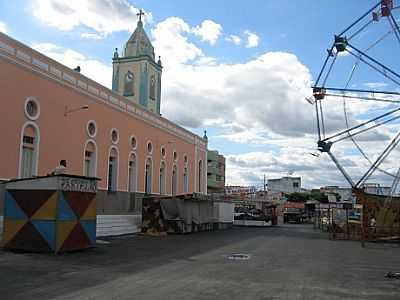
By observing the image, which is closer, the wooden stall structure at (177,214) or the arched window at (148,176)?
the wooden stall structure at (177,214)

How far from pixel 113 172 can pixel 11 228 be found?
17749 millimetres

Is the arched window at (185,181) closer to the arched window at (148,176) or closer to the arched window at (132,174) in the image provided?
the arched window at (148,176)

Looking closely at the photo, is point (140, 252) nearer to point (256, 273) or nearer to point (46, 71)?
point (256, 273)

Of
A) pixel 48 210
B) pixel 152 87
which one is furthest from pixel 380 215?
pixel 152 87

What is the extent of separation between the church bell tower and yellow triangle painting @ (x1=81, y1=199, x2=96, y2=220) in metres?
29.3

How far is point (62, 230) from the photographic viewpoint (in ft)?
48.5

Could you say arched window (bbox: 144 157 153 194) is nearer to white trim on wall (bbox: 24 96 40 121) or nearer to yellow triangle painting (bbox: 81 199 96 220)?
white trim on wall (bbox: 24 96 40 121)

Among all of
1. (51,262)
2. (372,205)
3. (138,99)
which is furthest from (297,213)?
(51,262)

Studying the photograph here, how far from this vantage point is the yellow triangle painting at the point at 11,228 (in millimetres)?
14875

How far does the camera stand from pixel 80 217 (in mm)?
15703

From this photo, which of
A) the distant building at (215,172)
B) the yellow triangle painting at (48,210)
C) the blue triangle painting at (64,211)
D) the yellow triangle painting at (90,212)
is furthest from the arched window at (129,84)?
the distant building at (215,172)

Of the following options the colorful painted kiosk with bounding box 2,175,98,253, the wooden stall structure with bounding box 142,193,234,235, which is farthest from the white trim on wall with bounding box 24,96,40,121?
the colorful painted kiosk with bounding box 2,175,98,253

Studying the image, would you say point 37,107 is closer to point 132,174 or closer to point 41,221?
point 41,221

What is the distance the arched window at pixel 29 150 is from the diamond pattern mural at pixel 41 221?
839 cm
